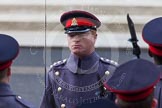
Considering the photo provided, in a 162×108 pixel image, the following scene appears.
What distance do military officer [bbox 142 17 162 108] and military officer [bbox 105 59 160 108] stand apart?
445 millimetres

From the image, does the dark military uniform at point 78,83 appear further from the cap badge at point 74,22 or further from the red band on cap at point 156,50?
the red band on cap at point 156,50

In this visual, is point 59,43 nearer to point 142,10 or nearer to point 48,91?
point 142,10

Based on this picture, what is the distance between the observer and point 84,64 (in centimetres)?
369

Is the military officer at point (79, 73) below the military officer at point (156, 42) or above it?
below

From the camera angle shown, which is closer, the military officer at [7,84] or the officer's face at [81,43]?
the military officer at [7,84]

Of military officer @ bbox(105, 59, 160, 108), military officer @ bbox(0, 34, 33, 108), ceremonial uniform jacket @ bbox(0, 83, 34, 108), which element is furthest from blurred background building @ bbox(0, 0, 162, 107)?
military officer @ bbox(105, 59, 160, 108)

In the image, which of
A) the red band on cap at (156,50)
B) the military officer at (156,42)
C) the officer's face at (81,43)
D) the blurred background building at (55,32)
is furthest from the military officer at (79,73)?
the blurred background building at (55,32)

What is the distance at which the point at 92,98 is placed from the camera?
12.0 feet

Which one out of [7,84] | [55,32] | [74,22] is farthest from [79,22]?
[55,32]

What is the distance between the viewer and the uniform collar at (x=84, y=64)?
369 cm

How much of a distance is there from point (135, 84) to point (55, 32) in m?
3.18

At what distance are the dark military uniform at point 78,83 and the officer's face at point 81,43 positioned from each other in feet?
0.17

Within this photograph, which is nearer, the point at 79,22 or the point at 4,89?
the point at 4,89

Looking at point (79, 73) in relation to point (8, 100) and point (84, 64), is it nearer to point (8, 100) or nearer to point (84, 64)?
point (84, 64)
